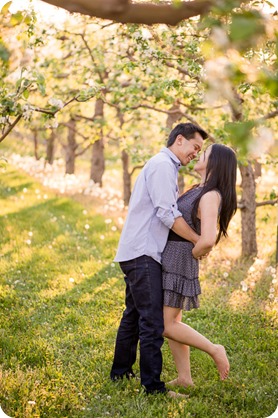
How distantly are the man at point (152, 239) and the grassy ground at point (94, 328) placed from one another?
0.45 meters

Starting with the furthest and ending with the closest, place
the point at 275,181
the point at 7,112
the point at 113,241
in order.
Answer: the point at 275,181
the point at 113,241
the point at 7,112

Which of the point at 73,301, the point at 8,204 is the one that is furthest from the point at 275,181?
the point at 73,301

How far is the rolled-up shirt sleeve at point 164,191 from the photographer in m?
4.59

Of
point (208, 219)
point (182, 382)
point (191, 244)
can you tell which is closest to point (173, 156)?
point (208, 219)

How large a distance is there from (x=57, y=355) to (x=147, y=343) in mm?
1292

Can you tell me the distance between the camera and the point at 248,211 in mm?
9523

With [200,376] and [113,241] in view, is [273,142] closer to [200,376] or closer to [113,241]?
[200,376]

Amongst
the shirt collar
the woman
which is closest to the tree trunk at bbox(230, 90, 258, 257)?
the woman

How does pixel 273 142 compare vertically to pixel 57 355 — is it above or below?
above

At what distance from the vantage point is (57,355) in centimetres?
567

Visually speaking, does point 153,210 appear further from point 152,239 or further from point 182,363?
point 182,363

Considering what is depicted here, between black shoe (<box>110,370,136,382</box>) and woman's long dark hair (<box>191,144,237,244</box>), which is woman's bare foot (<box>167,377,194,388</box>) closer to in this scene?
black shoe (<box>110,370,136,382</box>)

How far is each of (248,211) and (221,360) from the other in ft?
15.7

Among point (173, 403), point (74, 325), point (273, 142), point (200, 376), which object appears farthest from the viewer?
point (74, 325)
